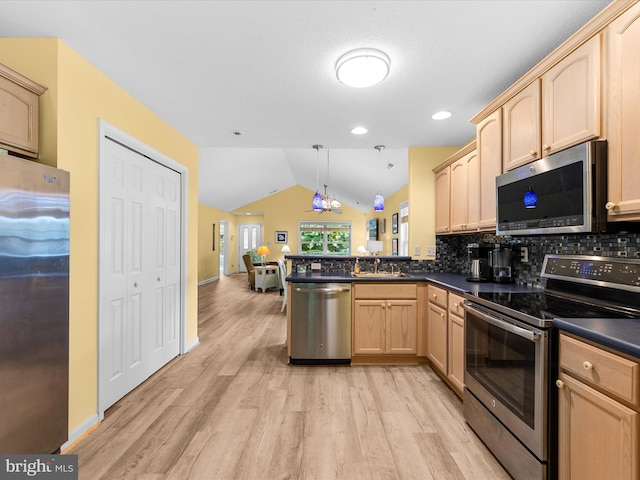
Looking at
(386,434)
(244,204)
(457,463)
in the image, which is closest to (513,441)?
(457,463)

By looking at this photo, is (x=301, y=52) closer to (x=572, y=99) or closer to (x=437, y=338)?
(x=572, y=99)

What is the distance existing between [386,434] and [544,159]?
1.93 metres

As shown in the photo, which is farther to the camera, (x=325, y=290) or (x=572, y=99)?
(x=325, y=290)

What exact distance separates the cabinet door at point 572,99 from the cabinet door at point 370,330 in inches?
72.7

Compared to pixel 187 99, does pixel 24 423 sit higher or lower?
lower

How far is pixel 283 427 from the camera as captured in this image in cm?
198

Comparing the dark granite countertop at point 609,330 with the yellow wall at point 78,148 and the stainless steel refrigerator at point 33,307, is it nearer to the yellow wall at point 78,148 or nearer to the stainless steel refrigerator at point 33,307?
the stainless steel refrigerator at point 33,307

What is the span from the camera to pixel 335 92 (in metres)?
2.31

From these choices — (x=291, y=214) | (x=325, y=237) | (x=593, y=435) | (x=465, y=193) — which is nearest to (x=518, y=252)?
(x=465, y=193)

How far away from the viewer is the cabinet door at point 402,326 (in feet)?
9.64

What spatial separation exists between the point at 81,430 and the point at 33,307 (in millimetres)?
922

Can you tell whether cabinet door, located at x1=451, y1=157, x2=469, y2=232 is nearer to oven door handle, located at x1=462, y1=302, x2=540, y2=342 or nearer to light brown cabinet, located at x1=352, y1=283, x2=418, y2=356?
light brown cabinet, located at x1=352, y1=283, x2=418, y2=356

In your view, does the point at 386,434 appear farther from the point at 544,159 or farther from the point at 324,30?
the point at 324,30
